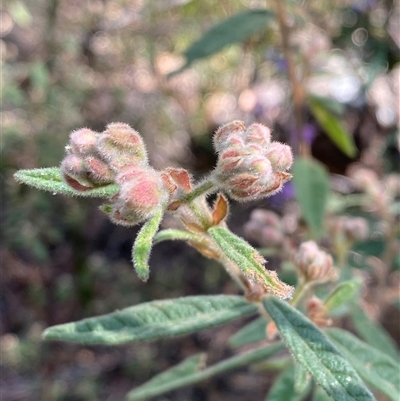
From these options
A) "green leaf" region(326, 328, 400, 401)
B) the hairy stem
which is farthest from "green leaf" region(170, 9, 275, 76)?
"green leaf" region(326, 328, 400, 401)

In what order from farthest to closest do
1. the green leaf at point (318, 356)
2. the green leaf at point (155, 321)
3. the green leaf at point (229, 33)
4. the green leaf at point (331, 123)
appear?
the green leaf at point (331, 123) → the green leaf at point (229, 33) → the green leaf at point (155, 321) → the green leaf at point (318, 356)

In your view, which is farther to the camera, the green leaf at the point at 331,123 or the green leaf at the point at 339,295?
the green leaf at the point at 331,123

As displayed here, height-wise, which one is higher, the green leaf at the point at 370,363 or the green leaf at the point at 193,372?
the green leaf at the point at 370,363

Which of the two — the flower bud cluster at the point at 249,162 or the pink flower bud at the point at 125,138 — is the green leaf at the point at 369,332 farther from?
the pink flower bud at the point at 125,138

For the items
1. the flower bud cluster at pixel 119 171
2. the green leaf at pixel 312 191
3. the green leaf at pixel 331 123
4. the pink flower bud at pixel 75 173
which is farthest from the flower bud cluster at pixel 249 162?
the green leaf at pixel 331 123

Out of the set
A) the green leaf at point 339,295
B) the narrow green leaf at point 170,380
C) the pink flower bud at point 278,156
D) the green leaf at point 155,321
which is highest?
the pink flower bud at point 278,156

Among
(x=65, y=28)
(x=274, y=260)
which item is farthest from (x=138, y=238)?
(x=65, y=28)

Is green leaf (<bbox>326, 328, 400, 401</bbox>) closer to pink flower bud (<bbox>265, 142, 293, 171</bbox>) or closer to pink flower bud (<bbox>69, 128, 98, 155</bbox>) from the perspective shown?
pink flower bud (<bbox>265, 142, 293, 171</bbox>)

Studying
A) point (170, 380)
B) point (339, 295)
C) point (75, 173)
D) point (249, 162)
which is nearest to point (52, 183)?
point (75, 173)

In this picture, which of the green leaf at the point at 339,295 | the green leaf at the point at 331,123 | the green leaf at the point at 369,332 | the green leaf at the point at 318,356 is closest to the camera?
the green leaf at the point at 318,356
